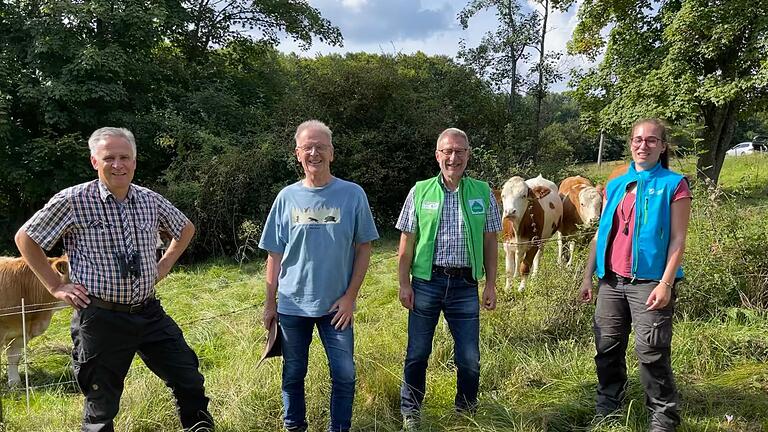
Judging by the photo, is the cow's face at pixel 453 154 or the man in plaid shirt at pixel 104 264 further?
the cow's face at pixel 453 154

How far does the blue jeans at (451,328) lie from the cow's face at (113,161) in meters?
1.64

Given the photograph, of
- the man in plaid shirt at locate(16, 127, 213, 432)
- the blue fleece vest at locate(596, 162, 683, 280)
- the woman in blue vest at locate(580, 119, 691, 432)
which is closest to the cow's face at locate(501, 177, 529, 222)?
the woman in blue vest at locate(580, 119, 691, 432)

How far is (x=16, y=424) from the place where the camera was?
320cm

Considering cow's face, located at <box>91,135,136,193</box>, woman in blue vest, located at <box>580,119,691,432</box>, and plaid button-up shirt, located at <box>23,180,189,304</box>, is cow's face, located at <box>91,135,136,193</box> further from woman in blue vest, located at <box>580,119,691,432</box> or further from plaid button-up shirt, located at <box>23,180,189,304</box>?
woman in blue vest, located at <box>580,119,691,432</box>

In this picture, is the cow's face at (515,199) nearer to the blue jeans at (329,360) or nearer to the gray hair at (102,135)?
the blue jeans at (329,360)

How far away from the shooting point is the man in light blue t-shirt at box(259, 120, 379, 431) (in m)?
2.74

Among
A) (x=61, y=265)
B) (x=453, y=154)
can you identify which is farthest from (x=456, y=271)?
(x=61, y=265)

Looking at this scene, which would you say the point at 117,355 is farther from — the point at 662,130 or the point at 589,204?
the point at 589,204

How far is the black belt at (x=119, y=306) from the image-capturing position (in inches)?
104

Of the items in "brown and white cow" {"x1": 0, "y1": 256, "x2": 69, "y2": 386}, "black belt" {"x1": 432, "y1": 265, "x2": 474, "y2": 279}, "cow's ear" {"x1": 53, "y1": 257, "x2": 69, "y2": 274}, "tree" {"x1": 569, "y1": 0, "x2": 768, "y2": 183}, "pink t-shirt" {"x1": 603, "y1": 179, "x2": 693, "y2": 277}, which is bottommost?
"brown and white cow" {"x1": 0, "y1": 256, "x2": 69, "y2": 386}

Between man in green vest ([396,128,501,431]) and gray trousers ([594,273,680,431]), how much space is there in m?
0.65

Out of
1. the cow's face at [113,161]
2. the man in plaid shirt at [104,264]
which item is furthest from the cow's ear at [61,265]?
the cow's face at [113,161]

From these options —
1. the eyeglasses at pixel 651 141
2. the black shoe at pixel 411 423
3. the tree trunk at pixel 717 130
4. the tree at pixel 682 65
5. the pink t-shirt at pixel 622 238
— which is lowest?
the black shoe at pixel 411 423

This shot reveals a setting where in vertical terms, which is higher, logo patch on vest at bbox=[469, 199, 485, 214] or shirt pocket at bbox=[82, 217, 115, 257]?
logo patch on vest at bbox=[469, 199, 485, 214]
